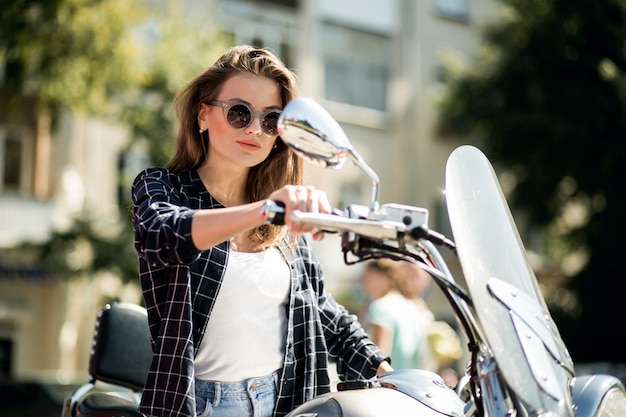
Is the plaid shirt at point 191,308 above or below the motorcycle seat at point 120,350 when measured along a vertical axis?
above

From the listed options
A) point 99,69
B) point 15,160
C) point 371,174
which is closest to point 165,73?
point 99,69

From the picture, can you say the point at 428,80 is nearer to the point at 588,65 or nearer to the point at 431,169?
the point at 431,169

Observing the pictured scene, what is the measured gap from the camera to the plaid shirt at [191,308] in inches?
92.8

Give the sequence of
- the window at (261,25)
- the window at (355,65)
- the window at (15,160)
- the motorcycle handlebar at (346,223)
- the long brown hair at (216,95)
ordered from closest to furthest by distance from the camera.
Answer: the motorcycle handlebar at (346,223), the long brown hair at (216,95), the window at (15,160), the window at (261,25), the window at (355,65)

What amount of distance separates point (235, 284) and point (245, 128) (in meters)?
0.41

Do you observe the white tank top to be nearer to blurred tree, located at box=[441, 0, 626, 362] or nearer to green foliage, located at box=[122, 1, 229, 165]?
green foliage, located at box=[122, 1, 229, 165]

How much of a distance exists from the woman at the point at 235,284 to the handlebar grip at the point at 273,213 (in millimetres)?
317

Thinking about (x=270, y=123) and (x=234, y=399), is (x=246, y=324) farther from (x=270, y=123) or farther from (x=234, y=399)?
(x=270, y=123)

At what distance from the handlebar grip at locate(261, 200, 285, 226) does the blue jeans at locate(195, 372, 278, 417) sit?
29.0 inches

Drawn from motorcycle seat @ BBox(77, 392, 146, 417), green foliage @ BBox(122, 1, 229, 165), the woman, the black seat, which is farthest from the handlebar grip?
green foliage @ BBox(122, 1, 229, 165)

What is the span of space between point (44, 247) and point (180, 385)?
14.9 meters

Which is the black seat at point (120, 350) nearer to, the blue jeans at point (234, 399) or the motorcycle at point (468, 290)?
the blue jeans at point (234, 399)

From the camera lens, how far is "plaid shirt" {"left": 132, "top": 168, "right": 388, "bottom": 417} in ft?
7.73

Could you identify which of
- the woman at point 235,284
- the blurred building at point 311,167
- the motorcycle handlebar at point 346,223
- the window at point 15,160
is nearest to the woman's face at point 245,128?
the woman at point 235,284
